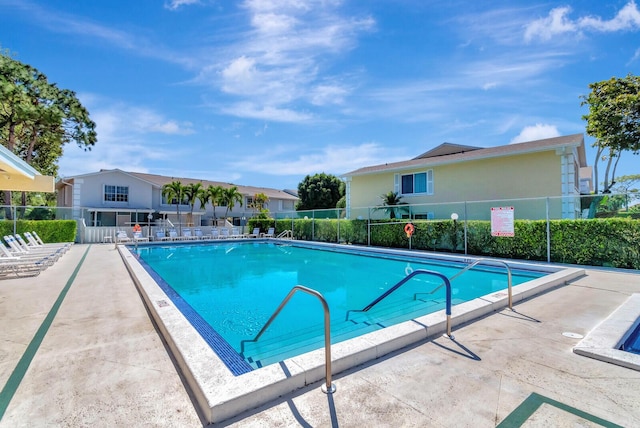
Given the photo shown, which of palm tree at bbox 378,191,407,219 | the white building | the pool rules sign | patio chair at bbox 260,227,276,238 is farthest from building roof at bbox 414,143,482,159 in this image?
the white building

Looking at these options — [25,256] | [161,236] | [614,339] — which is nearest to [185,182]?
[161,236]

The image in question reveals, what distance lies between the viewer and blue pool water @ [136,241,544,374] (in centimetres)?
523

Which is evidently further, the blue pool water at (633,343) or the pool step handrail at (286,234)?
the pool step handrail at (286,234)

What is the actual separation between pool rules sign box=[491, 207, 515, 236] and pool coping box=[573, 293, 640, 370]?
6.82 m

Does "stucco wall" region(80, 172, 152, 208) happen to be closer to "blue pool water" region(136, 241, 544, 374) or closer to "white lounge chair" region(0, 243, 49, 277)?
"blue pool water" region(136, 241, 544, 374)

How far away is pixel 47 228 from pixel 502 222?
23.4 meters

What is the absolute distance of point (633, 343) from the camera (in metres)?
4.30

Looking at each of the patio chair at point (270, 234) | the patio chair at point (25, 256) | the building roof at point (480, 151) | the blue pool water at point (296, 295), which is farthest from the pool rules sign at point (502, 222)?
the patio chair at point (270, 234)

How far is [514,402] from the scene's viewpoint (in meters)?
2.78

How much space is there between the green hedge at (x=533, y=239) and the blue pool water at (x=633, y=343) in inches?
285

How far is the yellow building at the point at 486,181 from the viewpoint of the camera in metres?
14.8

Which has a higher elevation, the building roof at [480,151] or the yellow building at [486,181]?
the building roof at [480,151]

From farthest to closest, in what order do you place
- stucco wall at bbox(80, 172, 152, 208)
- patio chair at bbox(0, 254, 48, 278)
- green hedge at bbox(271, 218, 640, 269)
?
1. stucco wall at bbox(80, 172, 152, 208)
2. green hedge at bbox(271, 218, 640, 269)
3. patio chair at bbox(0, 254, 48, 278)

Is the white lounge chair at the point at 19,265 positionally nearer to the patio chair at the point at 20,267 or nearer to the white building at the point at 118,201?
the patio chair at the point at 20,267
